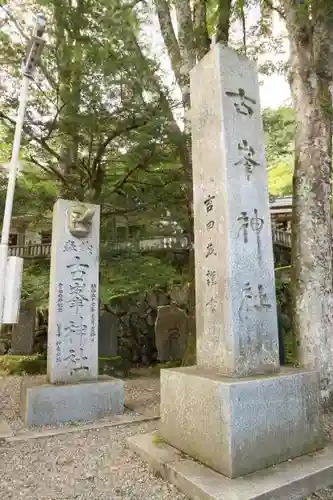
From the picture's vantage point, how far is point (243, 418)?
254 cm

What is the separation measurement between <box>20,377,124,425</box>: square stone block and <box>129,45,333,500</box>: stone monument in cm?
148

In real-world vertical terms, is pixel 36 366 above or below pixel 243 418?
below

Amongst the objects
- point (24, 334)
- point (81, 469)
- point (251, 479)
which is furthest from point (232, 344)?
point (24, 334)

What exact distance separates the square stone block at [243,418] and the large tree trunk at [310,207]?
1.66 meters

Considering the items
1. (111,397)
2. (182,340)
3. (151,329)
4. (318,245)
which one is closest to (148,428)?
(111,397)

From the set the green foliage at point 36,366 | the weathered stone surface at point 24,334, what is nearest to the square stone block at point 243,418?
the green foliage at point 36,366

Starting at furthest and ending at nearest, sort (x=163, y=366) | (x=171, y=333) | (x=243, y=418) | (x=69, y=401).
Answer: (x=171, y=333)
(x=163, y=366)
(x=69, y=401)
(x=243, y=418)

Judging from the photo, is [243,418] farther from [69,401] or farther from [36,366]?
[36,366]

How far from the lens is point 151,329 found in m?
11.5

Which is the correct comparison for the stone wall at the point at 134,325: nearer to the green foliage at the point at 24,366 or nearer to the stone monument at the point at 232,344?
the green foliage at the point at 24,366

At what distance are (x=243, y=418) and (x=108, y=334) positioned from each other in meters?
8.27

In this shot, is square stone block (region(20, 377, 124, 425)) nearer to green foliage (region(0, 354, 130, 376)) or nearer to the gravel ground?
the gravel ground

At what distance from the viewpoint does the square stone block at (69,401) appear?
448cm

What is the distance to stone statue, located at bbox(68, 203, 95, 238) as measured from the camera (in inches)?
210
